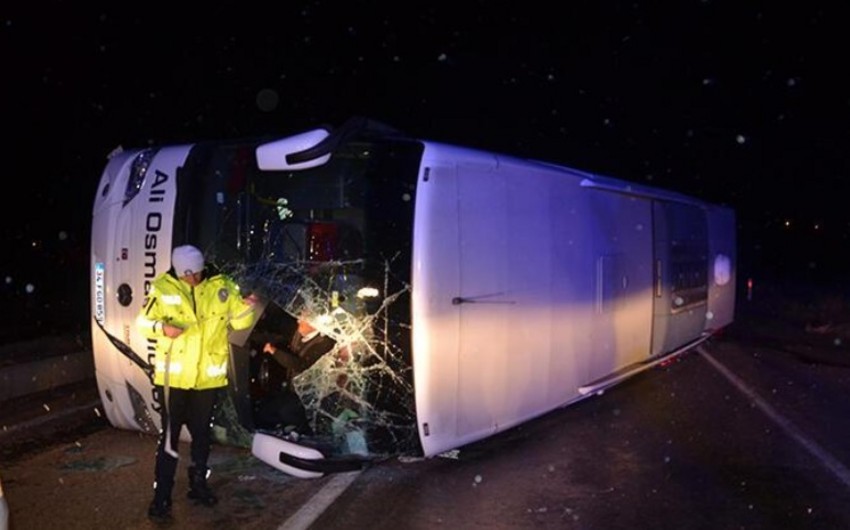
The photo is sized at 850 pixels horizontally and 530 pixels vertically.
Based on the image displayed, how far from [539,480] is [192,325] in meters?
2.78

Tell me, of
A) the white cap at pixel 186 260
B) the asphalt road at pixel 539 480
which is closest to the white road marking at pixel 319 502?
the asphalt road at pixel 539 480

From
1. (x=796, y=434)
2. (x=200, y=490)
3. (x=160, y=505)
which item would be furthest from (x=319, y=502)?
(x=796, y=434)

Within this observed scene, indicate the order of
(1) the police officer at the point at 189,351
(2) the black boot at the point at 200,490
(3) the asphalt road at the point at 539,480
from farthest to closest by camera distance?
(2) the black boot at the point at 200,490 < (3) the asphalt road at the point at 539,480 < (1) the police officer at the point at 189,351

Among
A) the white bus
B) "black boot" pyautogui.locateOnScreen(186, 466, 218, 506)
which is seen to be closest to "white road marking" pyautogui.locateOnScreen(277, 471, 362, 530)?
the white bus

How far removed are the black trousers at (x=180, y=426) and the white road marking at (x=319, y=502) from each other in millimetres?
720

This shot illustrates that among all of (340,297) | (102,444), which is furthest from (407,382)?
(102,444)

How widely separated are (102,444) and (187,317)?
255 centimetres

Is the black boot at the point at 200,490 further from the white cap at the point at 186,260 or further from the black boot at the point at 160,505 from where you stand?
the white cap at the point at 186,260

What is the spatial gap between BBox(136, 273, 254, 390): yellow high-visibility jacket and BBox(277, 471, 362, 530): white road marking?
0.95 metres

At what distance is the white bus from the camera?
5598mm

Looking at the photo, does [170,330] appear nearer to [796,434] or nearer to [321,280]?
[321,280]

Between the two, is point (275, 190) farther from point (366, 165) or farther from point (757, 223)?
point (757, 223)

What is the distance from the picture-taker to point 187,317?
533 centimetres

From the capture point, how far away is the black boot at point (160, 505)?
5320mm
